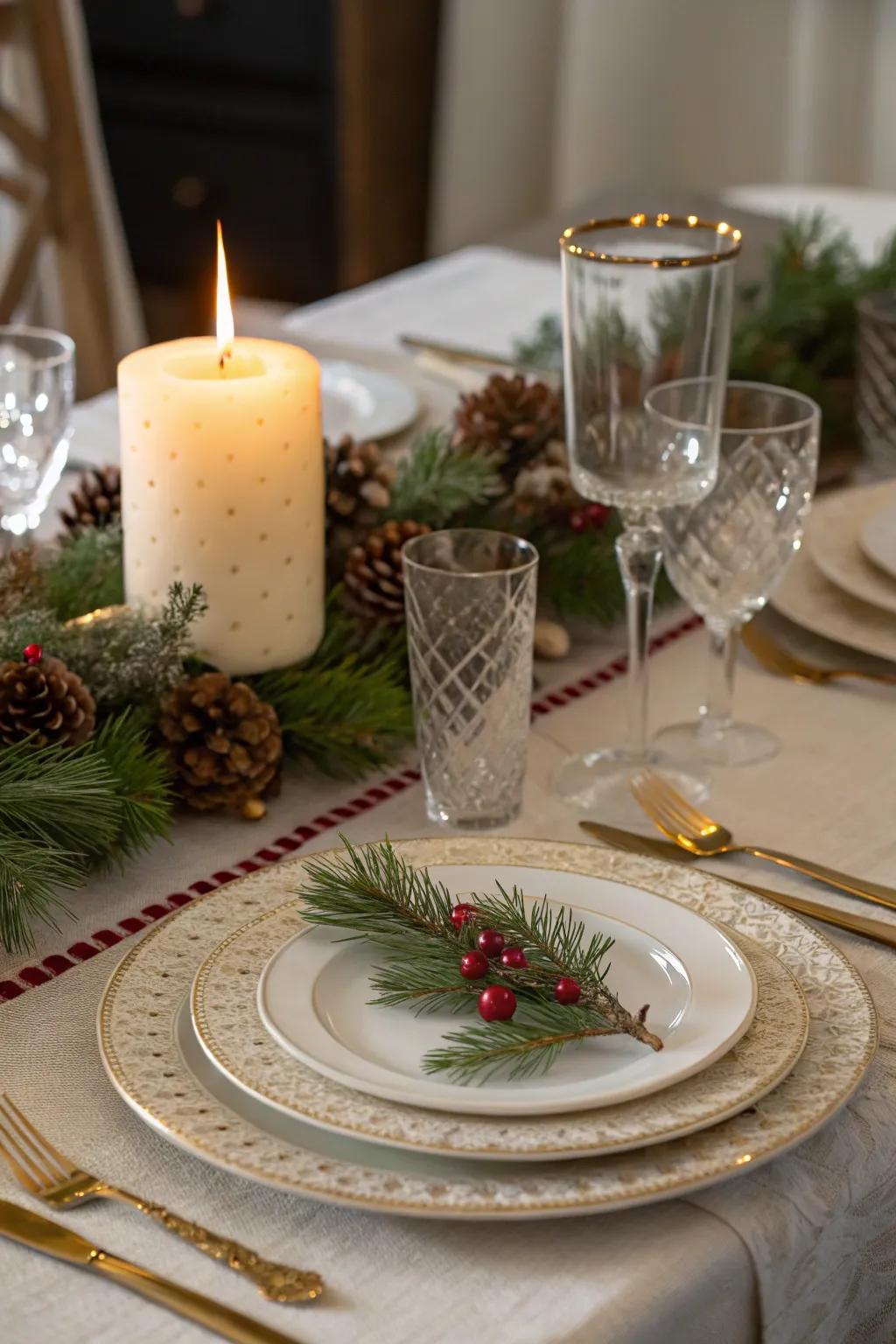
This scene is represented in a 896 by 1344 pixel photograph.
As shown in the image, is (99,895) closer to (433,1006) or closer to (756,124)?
(433,1006)

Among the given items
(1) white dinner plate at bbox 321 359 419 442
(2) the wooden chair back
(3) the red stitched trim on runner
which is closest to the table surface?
(3) the red stitched trim on runner

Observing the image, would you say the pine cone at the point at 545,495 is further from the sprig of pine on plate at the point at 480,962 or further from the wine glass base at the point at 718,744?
the sprig of pine on plate at the point at 480,962

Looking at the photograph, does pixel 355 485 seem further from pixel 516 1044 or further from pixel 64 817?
pixel 516 1044

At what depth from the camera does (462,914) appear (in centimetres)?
56

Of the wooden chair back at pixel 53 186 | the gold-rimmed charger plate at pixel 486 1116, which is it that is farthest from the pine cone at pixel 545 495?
the wooden chair back at pixel 53 186

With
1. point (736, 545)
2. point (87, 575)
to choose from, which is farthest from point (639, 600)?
point (87, 575)

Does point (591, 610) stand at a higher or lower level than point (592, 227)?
lower

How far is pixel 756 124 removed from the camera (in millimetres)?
3193

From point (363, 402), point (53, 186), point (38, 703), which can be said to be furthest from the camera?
point (53, 186)

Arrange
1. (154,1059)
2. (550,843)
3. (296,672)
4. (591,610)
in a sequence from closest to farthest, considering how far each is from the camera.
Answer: (154,1059) → (550,843) → (296,672) → (591,610)

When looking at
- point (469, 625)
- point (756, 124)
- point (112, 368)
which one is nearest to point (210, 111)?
point (756, 124)

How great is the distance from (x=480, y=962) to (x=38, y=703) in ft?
0.81

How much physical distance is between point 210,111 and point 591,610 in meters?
2.63

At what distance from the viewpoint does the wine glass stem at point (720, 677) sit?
0.83 meters
